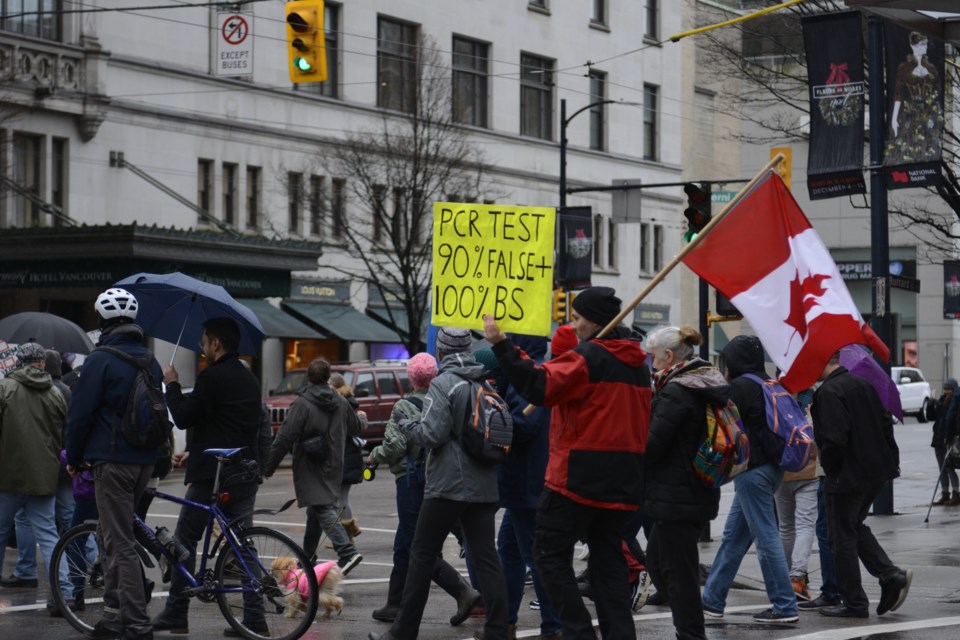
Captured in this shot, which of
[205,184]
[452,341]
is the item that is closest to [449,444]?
[452,341]

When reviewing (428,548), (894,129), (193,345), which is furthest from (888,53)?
(428,548)

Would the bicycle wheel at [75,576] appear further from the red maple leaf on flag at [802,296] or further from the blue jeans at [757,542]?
the red maple leaf on flag at [802,296]

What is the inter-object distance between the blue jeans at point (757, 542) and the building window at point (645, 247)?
1834 inches

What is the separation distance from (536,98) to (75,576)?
1707 inches

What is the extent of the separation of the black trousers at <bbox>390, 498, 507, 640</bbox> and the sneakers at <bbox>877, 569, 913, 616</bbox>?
11.4 feet

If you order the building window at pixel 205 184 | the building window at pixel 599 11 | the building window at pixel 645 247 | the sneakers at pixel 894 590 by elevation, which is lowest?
the sneakers at pixel 894 590

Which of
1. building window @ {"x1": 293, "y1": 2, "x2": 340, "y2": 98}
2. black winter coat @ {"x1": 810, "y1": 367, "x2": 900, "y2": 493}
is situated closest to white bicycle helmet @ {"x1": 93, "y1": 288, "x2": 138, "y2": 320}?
black winter coat @ {"x1": 810, "y1": 367, "x2": 900, "y2": 493}

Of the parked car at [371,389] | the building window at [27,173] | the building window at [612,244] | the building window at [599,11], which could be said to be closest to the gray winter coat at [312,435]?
the parked car at [371,389]

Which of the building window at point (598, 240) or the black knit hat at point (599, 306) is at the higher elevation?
the building window at point (598, 240)

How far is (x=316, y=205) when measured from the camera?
1693 inches

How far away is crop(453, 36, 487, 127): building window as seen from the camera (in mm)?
48844

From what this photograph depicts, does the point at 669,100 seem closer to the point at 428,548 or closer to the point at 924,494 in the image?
the point at 924,494

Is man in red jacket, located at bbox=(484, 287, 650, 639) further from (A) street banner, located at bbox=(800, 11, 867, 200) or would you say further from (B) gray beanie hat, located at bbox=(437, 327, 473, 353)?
(A) street banner, located at bbox=(800, 11, 867, 200)

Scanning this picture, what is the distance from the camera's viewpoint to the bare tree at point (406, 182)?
42281mm
